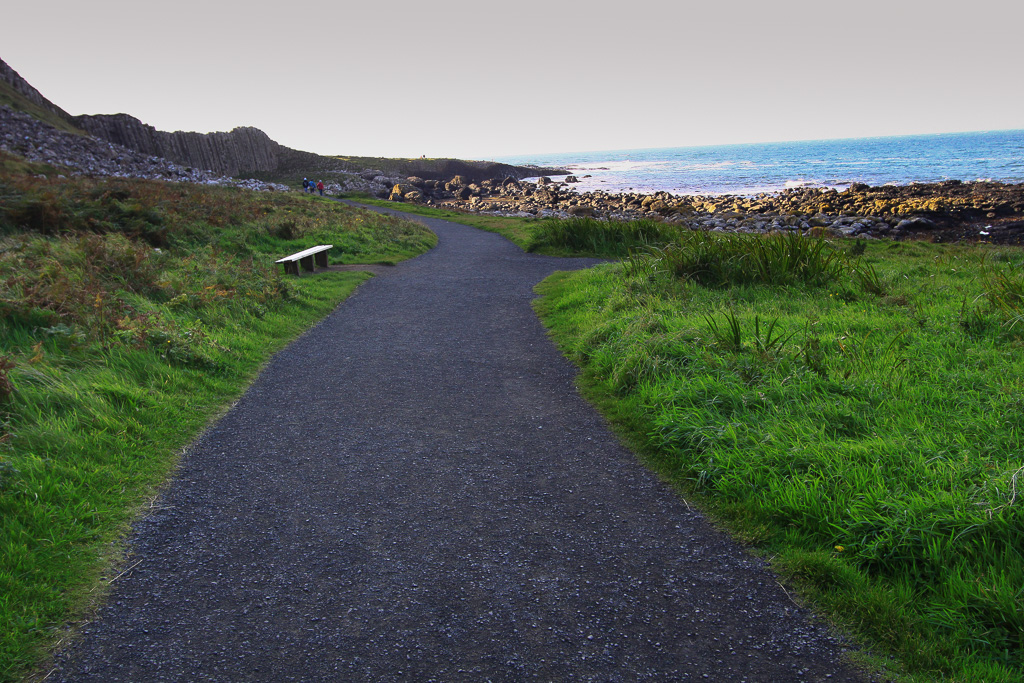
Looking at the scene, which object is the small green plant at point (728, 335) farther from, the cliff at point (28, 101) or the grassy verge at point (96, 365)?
the cliff at point (28, 101)

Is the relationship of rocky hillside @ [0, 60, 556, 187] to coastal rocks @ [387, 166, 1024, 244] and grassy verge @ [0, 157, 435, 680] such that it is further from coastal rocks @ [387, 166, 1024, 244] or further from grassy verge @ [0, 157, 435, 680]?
grassy verge @ [0, 157, 435, 680]

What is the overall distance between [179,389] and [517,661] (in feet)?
16.4

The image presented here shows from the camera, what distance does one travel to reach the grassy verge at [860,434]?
2982 millimetres

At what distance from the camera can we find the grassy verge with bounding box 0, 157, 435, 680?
140 inches

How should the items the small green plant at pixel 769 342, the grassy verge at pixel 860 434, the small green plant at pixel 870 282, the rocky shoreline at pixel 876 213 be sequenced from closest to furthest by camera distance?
the grassy verge at pixel 860 434, the small green plant at pixel 769 342, the small green plant at pixel 870 282, the rocky shoreline at pixel 876 213

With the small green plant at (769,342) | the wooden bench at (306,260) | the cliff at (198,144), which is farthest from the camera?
the cliff at (198,144)

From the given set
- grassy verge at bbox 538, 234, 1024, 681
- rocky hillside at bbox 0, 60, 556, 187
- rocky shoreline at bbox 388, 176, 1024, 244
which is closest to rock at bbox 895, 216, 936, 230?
rocky shoreline at bbox 388, 176, 1024, 244

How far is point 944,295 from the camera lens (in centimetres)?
856

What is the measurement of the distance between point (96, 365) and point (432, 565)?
15.5 ft

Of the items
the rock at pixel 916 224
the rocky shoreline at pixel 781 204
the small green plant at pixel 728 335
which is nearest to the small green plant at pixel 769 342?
the small green plant at pixel 728 335

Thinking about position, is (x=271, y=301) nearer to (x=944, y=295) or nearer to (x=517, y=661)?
(x=517, y=661)

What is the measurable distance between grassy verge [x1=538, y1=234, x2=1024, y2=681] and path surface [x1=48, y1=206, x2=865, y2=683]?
1.13ft

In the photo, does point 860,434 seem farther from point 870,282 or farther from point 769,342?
point 870,282

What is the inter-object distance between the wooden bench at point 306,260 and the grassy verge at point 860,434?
295 inches
